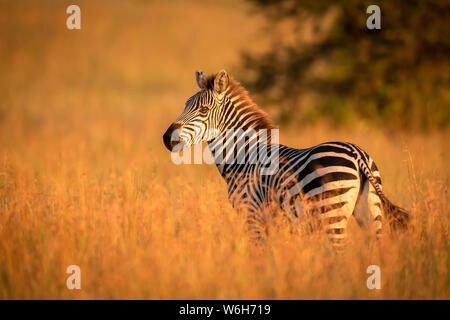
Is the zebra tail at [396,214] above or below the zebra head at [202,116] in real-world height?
below

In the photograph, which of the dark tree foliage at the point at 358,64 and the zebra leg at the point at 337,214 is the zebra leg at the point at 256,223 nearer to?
the zebra leg at the point at 337,214

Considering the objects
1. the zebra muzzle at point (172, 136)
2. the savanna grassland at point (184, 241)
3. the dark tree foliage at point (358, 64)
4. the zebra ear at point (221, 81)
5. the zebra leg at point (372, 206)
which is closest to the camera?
the savanna grassland at point (184, 241)

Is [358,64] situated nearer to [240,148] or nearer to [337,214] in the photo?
[240,148]

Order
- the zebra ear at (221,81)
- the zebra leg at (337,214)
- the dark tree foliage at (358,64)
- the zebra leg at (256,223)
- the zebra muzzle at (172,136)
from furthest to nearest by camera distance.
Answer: the dark tree foliage at (358,64), the zebra ear at (221,81), the zebra muzzle at (172,136), the zebra leg at (256,223), the zebra leg at (337,214)

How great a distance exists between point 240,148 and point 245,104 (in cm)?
59

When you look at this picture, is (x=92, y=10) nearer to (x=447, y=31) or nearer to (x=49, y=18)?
(x=49, y=18)

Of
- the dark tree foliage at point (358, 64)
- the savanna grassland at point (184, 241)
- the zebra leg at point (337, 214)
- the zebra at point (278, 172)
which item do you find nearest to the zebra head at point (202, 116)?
the zebra at point (278, 172)

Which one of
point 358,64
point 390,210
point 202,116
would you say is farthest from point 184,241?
point 358,64

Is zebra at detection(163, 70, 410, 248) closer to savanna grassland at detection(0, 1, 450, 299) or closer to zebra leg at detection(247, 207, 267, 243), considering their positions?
zebra leg at detection(247, 207, 267, 243)

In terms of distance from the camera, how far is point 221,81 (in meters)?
6.00

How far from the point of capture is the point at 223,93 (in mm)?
6066

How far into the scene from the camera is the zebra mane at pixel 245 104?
6051mm
